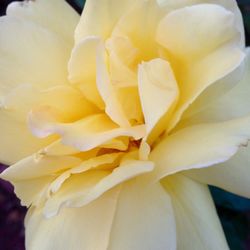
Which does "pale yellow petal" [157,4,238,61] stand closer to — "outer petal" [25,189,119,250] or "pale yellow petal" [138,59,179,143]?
"pale yellow petal" [138,59,179,143]

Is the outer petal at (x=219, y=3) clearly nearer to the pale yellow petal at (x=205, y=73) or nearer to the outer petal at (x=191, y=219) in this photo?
the pale yellow petal at (x=205, y=73)

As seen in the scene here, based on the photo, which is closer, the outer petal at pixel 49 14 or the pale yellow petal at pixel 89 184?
the pale yellow petal at pixel 89 184

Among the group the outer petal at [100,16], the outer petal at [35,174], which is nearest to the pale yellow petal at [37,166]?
the outer petal at [35,174]

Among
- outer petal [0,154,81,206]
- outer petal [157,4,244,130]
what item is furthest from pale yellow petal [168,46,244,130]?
outer petal [0,154,81,206]

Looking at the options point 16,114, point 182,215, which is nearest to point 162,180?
point 182,215

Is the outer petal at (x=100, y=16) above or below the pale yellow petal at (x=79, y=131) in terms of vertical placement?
above

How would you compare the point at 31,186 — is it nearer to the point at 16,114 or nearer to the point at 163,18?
the point at 16,114

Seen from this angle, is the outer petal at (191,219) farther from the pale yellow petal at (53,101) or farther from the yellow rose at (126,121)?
the pale yellow petal at (53,101)

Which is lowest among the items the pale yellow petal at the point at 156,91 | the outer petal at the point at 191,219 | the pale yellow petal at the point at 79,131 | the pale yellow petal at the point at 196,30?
the outer petal at the point at 191,219
